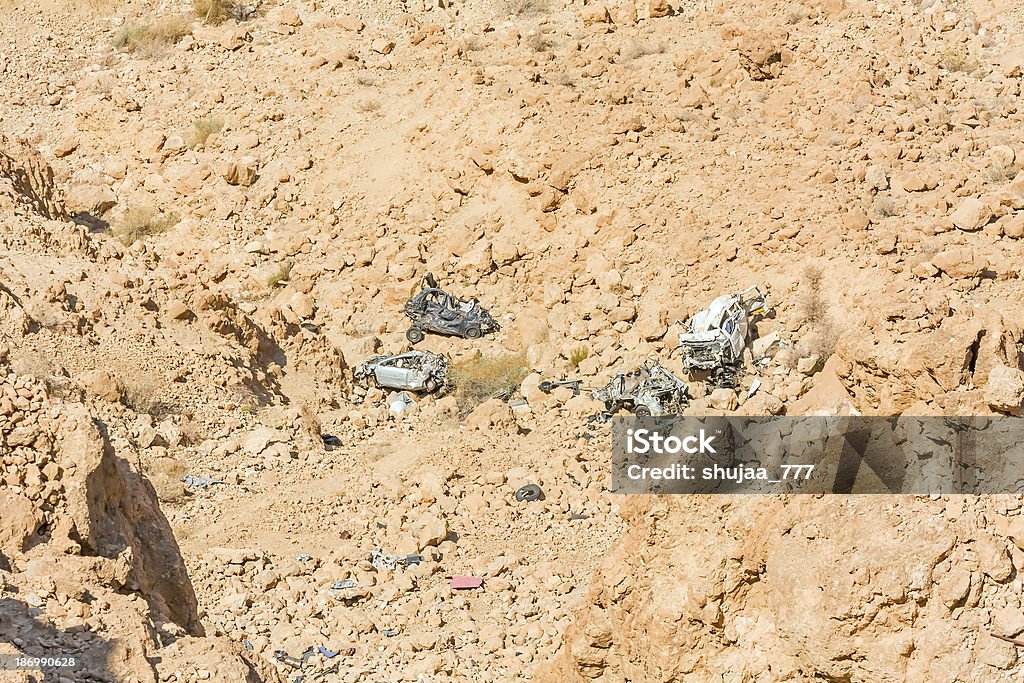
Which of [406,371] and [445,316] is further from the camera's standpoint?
[445,316]

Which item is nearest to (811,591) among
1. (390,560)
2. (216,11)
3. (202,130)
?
(390,560)

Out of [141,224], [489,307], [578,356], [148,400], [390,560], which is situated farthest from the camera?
[141,224]

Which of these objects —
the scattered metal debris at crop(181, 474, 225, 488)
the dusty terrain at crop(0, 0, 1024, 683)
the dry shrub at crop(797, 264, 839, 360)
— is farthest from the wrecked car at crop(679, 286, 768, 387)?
the scattered metal debris at crop(181, 474, 225, 488)

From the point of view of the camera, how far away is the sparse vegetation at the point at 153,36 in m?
22.6

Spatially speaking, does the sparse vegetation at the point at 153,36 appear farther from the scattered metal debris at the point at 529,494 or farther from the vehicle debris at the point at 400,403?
the scattered metal debris at the point at 529,494

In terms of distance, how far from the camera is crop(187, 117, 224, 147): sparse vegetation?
20250mm

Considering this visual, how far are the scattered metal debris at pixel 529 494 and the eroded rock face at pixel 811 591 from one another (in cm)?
483

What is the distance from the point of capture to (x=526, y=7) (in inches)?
859

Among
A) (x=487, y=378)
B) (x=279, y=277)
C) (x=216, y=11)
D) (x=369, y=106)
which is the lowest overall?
(x=487, y=378)

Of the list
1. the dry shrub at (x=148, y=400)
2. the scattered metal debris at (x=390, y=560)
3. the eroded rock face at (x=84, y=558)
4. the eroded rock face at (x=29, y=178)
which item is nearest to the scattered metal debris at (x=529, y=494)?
the scattered metal debris at (x=390, y=560)

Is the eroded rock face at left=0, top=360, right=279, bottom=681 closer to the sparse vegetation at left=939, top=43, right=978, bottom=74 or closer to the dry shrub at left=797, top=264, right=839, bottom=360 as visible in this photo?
the dry shrub at left=797, top=264, right=839, bottom=360

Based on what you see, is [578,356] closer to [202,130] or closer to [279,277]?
[279,277]

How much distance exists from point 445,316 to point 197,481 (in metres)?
5.02

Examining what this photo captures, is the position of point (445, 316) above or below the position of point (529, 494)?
above
